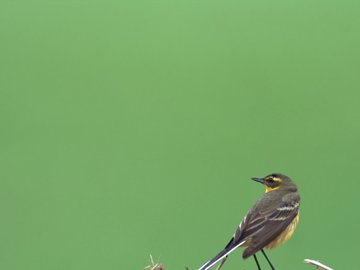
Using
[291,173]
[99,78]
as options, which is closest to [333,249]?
[291,173]

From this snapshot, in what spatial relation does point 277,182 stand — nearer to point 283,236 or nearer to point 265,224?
point 283,236

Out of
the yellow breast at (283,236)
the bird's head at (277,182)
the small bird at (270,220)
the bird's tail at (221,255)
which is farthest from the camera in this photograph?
the bird's head at (277,182)

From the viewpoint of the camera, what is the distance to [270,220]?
4395 millimetres

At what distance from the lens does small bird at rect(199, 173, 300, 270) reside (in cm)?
421

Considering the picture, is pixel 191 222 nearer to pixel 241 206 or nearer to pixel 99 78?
pixel 241 206

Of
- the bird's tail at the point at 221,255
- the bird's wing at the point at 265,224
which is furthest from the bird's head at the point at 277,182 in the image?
the bird's tail at the point at 221,255

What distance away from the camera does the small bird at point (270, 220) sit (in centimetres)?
421

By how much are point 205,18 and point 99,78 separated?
2135 millimetres

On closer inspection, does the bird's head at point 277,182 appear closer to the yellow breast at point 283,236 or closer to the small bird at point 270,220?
the small bird at point 270,220

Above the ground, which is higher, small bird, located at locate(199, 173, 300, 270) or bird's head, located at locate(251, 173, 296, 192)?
bird's head, located at locate(251, 173, 296, 192)

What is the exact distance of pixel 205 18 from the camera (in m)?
12.7

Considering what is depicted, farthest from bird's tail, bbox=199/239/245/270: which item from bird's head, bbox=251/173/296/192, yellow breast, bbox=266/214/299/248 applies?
bird's head, bbox=251/173/296/192

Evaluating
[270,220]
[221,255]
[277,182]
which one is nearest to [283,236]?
[270,220]

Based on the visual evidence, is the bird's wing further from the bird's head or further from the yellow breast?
the bird's head
